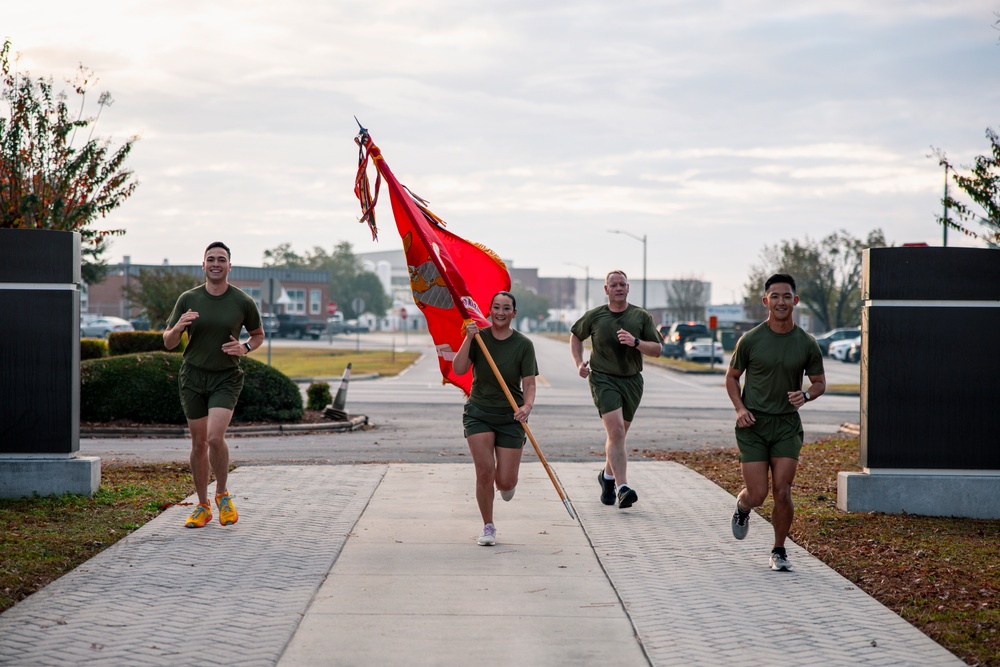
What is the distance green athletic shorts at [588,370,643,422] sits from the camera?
9461 mm

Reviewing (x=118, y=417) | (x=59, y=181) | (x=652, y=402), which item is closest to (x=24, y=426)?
(x=118, y=417)

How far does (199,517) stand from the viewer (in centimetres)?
845

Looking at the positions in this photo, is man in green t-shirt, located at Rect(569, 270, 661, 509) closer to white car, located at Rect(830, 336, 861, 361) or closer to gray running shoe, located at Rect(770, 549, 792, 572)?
gray running shoe, located at Rect(770, 549, 792, 572)

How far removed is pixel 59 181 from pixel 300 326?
55.1 meters

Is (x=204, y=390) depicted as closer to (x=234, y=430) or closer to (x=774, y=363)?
(x=774, y=363)

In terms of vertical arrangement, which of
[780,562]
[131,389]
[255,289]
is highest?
[255,289]

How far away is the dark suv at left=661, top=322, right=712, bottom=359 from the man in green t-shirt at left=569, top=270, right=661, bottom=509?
48.9 m

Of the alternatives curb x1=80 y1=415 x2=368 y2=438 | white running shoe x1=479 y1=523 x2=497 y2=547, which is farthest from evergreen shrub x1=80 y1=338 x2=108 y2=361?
white running shoe x1=479 y1=523 x2=497 y2=547

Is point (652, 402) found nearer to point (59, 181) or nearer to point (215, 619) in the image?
point (59, 181)

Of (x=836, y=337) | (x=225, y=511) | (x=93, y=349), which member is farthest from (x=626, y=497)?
(x=836, y=337)

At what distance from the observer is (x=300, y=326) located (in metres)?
75.3

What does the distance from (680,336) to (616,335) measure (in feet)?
169

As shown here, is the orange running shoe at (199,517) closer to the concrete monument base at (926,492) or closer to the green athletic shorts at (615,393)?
the green athletic shorts at (615,393)

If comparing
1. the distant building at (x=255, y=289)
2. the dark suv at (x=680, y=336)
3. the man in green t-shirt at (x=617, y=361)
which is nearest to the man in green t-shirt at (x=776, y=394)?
the man in green t-shirt at (x=617, y=361)
